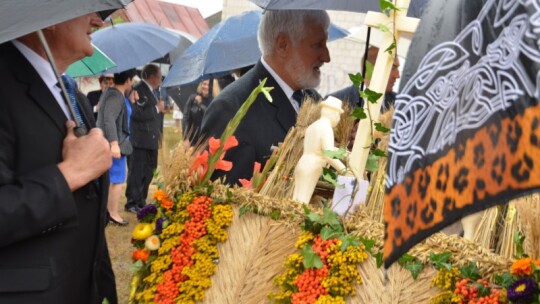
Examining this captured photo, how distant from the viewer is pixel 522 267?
185 cm

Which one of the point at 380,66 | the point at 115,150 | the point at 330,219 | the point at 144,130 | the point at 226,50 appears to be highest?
the point at 380,66

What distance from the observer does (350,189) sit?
92.8 inches

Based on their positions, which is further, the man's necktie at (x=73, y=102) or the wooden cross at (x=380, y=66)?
the man's necktie at (x=73, y=102)

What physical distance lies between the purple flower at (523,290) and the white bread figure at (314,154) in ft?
2.67

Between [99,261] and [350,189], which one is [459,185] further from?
[99,261]

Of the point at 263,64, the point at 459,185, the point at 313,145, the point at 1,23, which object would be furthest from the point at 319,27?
the point at 459,185

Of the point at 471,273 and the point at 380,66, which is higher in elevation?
the point at 380,66

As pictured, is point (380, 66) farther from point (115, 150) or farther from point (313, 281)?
point (115, 150)

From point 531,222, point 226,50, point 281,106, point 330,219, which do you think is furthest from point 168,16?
point 531,222

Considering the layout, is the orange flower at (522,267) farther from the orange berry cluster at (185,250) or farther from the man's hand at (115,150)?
the man's hand at (115,150)

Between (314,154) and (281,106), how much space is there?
3.41 feet

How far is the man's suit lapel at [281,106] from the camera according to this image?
11.5 feet

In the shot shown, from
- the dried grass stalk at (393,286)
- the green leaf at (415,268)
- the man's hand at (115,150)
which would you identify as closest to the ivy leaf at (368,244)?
the dried grass stalk at (393,286)

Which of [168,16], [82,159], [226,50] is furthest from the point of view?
[168,16]
